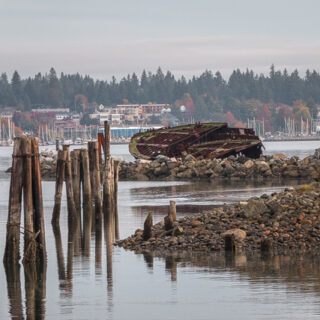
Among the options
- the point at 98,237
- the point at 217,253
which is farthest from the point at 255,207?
the point at 98,237

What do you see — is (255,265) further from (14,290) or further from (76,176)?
(76,176)

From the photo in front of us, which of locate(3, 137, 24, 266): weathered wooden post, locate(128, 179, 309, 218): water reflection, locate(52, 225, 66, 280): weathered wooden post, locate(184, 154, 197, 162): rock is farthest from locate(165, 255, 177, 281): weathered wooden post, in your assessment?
locate(184, 154, 197, 162): rock

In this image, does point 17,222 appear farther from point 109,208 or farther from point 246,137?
point 246,137

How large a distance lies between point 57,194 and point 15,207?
10672 millimetres

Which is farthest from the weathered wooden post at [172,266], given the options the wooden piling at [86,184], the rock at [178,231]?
the wooden piling at [86,184]

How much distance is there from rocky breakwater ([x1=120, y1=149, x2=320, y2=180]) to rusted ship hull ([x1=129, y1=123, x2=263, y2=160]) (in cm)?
823

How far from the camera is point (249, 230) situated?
27297 mm

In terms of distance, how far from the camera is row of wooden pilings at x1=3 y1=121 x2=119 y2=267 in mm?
24188

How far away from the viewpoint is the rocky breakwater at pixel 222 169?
63875 millimetres

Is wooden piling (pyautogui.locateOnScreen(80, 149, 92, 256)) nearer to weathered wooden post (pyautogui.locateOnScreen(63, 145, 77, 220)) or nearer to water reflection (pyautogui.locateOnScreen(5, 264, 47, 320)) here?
weathered wooden post (pyautogui.locateOnScreen(63, 145, 77, 220))

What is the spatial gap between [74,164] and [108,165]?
3.94 feet

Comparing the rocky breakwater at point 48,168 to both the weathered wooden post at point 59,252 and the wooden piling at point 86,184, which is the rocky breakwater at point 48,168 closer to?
the wooden piling at point 86,184

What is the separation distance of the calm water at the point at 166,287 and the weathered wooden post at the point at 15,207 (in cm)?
43

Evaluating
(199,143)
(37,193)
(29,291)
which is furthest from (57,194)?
(199,143)
